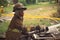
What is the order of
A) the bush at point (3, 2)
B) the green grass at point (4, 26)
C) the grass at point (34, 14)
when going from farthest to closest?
the bush at point (3, 2) → the grass at point (34, 14) → the green grass at point (4, 26)

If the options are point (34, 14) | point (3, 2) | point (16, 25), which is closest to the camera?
point (16, 25)

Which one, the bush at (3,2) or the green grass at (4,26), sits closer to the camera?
the green grass at (4,26)

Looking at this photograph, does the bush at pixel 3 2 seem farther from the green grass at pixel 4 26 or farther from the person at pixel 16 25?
the person at pixel 16 25

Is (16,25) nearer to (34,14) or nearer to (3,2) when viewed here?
(3,2)

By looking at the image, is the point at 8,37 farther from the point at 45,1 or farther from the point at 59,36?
the point at 45,1

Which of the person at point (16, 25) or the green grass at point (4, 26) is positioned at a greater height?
the person at point (16, 25)

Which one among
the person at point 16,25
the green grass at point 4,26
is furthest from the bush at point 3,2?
the person at point 16,25

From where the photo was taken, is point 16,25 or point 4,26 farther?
point 4,26

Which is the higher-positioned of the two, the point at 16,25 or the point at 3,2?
the point at 3,2

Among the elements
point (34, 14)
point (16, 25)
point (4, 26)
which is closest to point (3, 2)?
point (4, 26)

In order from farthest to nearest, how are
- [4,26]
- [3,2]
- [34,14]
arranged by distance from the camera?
1. [34,14]
2. [3,2]
3. [4,26]

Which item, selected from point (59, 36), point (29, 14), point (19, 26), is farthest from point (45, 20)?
point (19, 26)

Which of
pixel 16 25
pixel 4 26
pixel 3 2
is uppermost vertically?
pixel 3 2

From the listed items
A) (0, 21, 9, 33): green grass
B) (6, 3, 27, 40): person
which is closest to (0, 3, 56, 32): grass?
(0, 21, 9, 33): green grass
